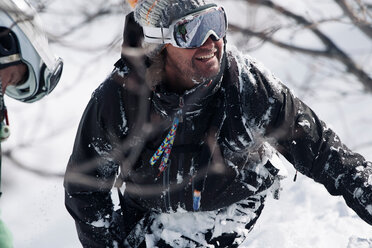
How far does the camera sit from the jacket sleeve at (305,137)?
2.80 metres

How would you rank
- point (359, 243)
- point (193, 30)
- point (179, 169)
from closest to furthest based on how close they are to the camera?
1. point (193, 30)
2. point (179, 169)
3. point (359, 243)

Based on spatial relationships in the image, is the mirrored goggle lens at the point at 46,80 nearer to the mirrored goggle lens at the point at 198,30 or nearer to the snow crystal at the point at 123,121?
the snow crystal at the point at 123,121

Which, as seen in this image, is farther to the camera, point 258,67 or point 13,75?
point 258,67

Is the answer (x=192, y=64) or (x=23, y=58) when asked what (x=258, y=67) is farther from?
(x=23, y=58)

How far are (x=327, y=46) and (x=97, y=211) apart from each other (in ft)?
6.50

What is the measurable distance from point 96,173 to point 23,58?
870 millimetres

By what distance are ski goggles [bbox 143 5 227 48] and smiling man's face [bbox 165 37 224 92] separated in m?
0.03

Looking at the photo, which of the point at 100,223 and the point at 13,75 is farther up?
the point at 13,75

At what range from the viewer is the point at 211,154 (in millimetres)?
2916

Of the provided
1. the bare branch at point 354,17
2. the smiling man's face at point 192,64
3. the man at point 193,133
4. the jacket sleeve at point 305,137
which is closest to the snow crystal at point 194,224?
the man at point 193,133

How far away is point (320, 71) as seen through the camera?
13.1 feet

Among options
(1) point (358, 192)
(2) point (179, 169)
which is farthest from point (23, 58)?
(1) point (358, 192)

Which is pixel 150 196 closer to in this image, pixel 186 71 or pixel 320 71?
pixel 186 71

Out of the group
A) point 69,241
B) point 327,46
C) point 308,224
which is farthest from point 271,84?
point 69,241
